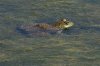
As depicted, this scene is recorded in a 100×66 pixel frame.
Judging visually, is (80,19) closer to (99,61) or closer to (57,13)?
(57,13)

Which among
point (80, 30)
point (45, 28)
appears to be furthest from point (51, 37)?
Answer: point (80, 30)

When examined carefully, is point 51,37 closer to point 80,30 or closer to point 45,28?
point 45,28

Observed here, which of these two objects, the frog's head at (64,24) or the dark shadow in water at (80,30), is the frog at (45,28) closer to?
the frog's head at (64,24)

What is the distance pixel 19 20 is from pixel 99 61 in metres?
4.02

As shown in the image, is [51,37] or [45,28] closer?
[51,37]

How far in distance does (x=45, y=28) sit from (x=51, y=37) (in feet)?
2.33

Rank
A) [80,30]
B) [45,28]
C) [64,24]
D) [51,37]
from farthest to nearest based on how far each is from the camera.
A: [64,24], [45,28], [80,30], [51,37]

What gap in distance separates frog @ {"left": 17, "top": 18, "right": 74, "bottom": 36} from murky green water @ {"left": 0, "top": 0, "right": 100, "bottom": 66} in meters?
0.25

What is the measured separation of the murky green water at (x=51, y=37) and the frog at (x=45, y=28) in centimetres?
25

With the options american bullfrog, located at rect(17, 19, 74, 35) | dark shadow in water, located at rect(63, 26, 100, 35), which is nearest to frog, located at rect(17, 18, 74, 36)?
american bullfrog, located at rect(17, 19, 74, 35)

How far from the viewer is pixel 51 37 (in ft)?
47.7

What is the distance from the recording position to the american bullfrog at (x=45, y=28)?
15001 millimetres

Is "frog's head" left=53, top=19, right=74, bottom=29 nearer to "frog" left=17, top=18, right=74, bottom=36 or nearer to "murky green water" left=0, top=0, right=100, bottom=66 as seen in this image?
"frog" left=17, top=18, right=74, bottom=36

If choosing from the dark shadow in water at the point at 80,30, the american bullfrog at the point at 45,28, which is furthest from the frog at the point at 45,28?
the dark shadow in water at the point at 80,30
